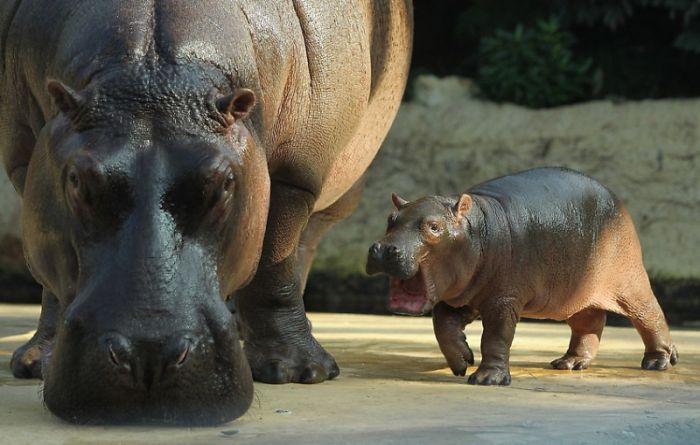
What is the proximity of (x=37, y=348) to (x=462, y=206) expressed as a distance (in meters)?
1.62

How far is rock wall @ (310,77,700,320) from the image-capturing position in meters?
10.9

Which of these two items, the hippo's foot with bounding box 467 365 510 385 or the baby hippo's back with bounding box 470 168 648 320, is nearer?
the hippo's foot with bounding box 467 365 510 385

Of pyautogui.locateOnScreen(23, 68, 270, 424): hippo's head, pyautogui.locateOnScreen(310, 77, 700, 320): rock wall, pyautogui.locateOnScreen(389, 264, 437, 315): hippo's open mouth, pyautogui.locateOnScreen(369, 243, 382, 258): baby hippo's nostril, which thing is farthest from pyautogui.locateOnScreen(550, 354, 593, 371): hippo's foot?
pyautogui.locateOnScreen(310, 77, 700, 320): rock wall

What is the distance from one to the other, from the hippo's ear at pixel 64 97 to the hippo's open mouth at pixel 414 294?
147cm

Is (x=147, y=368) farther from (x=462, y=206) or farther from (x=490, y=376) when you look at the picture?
(x=462, y=206)

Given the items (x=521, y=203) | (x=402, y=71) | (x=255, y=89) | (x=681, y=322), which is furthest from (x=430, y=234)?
(x=681, y=322)

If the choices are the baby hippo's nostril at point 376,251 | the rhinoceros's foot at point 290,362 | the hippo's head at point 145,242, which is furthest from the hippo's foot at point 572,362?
the hippo's head at point 145,242

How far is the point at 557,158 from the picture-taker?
1140 cm

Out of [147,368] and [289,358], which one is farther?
[289,358]

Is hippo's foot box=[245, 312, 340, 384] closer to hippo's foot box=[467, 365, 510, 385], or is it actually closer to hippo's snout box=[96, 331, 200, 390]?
hippo's foot box=[467, 365, 510, 385]

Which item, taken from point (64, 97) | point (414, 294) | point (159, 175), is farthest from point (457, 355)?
point (64, 97)

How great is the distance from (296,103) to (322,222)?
239 cm

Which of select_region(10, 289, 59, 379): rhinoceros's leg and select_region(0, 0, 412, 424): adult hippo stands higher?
select_region(0, 0, 412, 424): adult hippo

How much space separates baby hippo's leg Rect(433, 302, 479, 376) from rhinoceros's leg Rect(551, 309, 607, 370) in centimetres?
44
